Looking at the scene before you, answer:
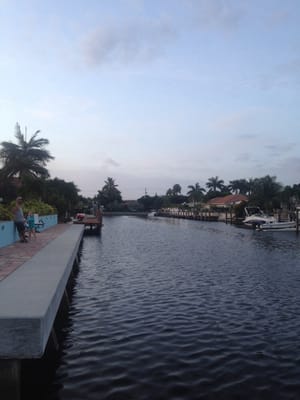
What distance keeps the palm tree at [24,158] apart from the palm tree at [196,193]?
96389 millimetres

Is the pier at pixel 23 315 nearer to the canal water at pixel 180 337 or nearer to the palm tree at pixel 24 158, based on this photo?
the canal water at pixel 180 337

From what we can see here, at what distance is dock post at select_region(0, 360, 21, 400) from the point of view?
5832 mm

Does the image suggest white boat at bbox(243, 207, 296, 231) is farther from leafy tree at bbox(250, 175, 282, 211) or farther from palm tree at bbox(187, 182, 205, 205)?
palm tree at bbox(187, 182, 205, 205)

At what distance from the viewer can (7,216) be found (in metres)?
18.1

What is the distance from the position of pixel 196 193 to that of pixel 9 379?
139 meters

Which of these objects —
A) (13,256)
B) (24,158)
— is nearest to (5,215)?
(13,256)

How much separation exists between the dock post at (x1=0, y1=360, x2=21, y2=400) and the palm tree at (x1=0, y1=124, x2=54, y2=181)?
35.0 metres

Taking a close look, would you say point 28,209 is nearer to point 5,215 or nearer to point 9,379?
point 5,215

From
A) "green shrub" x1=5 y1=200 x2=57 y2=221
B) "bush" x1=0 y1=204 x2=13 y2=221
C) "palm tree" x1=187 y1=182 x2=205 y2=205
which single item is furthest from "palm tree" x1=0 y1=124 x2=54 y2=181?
"palm tree" x1=187 y1=182 x2=205 y2=205

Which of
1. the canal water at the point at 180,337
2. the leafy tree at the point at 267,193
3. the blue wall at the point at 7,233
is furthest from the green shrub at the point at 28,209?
the leafy tree at the point at 267,193

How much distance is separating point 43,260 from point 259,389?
766 cm

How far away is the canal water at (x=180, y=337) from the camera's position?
23.2ft

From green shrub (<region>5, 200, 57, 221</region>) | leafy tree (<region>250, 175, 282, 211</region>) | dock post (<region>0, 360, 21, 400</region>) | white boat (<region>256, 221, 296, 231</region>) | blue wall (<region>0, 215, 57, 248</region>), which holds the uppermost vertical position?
leafy tree (<region>250, 175, 282, 211</region>)

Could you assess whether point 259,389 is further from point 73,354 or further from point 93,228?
point 93,228
